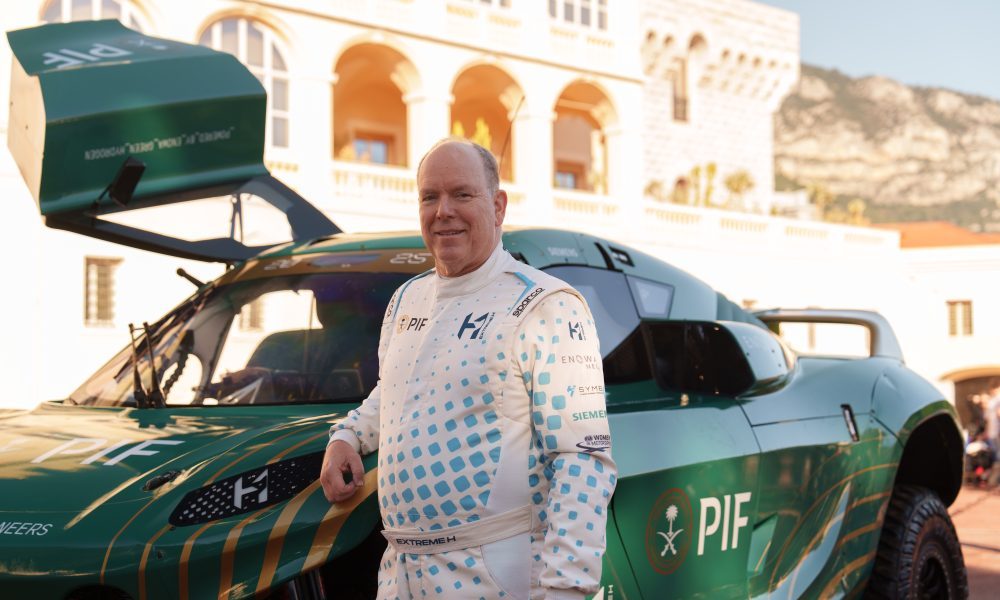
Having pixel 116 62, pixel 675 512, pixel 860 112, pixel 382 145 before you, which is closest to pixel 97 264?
pixel 382 145

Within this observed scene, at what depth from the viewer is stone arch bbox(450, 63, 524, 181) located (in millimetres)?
29375

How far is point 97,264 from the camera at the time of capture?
886 inches

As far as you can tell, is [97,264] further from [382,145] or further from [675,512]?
[675,512]

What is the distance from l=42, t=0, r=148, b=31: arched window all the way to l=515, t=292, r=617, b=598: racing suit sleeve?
19908 millimetres

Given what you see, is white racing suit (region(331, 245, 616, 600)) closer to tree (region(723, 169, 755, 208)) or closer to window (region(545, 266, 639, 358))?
window (region(545, 266, 639, 358))

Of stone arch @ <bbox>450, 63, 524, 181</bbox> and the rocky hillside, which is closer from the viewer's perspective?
stone arch @ <bbox>450, 63, 524, 181</bbox>

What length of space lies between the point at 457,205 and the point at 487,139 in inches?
928

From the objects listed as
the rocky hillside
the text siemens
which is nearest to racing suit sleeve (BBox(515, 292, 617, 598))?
the text siemens

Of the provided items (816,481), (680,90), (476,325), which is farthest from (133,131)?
(680,90)

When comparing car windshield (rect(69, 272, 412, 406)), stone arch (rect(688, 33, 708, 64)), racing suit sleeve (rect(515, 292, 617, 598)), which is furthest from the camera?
stone arch (rect(688, 33, 708, 64))

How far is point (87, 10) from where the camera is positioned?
21.8m

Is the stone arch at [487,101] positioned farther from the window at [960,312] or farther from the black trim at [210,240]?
the black trim at [210,240]

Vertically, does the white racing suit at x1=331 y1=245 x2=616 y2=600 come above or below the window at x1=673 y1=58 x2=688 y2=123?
below

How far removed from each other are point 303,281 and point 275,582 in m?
1.62
